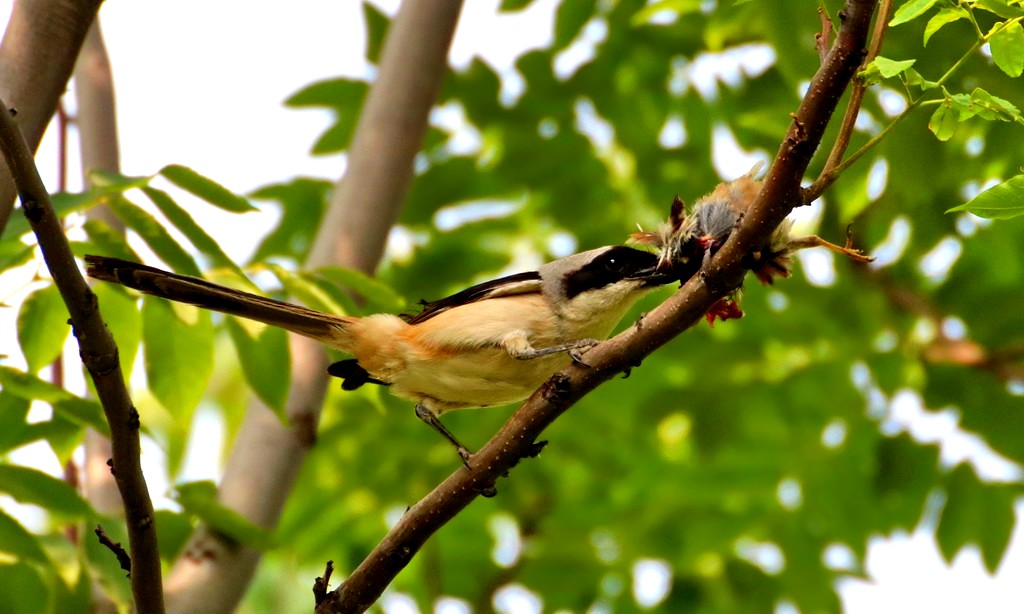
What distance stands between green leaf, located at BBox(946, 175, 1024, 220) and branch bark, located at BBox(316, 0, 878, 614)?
46 cm

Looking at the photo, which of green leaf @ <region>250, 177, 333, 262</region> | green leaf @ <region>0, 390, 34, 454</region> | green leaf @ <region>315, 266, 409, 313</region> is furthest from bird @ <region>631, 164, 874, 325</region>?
green leaf @ <region>250, 177, 333, 262</region>

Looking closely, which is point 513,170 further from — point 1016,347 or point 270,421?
point 1016,347

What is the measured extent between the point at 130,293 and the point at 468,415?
3104 millimetres

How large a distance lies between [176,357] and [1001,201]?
332 centimetres

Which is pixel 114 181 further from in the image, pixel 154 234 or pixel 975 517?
pixel 975 517

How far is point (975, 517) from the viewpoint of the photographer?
5.91 meters

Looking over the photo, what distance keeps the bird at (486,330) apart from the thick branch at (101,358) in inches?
51.0

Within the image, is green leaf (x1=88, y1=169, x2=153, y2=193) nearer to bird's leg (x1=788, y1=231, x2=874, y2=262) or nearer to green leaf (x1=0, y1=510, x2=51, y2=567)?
green leaf (x1=0, y1=510, x2=51, y2=567)

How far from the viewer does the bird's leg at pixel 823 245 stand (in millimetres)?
2992

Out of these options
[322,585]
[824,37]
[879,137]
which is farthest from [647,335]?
[322,585]

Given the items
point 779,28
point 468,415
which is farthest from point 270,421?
point 779,28

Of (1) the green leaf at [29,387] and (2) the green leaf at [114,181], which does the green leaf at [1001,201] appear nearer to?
(2) the green leaf at [114,181]

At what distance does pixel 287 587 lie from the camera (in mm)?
8891

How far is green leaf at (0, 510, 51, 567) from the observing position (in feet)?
12.7
